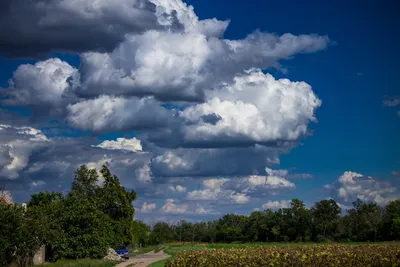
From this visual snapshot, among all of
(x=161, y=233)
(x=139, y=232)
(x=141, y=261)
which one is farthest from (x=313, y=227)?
(x=141, y=261)

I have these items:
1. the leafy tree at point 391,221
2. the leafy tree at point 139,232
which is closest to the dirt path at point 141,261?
the leafy tree at point 139,232

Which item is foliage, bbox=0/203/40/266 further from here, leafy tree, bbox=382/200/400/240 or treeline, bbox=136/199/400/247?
leafy tree, bbox=382/200/400/240

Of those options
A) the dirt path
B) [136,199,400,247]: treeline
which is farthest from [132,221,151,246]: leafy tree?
the dirt path

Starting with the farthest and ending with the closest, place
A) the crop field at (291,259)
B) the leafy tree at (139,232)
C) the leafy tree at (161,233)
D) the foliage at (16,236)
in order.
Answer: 1. the leafy tree at (161,233)
2. the leafy tree at (139,232)
3. the foliage at (16,236)
4. the crop field at (291,259)

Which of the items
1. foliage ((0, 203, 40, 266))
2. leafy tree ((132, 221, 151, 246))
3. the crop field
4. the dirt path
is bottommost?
the crop field

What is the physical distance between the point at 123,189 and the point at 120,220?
4672mm

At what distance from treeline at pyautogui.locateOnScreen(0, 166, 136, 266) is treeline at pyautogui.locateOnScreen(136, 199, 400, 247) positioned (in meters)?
22.1

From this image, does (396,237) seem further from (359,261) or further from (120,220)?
(359,261)

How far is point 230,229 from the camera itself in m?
134

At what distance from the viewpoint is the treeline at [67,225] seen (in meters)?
34.6

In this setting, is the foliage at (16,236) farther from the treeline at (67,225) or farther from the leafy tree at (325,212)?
the leafy tree at (325,212)

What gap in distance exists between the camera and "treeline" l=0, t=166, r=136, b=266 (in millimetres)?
34625

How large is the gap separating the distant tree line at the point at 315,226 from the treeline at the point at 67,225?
145ft

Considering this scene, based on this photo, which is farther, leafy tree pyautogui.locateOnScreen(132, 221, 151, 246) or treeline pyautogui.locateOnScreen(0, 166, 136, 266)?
leafy tree pyautogui.locateOnScreen(132, 221, 151, 246)
